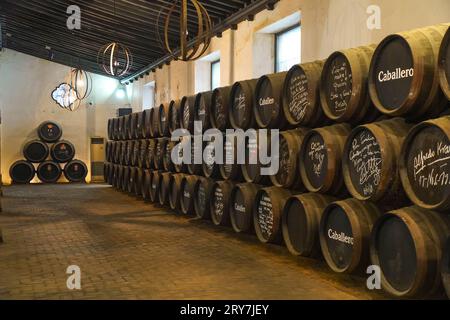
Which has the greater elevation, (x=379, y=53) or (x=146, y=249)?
(x=379, y=53)

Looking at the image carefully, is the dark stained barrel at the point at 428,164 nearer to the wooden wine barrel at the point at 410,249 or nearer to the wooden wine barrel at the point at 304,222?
the wooden wine barrel at the point at 410,249

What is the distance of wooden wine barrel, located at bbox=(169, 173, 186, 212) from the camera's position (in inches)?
298

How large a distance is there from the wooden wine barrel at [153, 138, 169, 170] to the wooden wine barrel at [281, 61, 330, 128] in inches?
148

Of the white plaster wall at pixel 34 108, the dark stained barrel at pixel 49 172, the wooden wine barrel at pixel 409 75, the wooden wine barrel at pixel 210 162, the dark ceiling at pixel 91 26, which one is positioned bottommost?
the dark stained barrel at pixel 49 172

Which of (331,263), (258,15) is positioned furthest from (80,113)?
(331,263)

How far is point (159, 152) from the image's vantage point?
8.55 m

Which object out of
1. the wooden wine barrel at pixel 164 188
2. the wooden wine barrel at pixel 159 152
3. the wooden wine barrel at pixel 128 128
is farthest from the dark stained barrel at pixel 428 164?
the wooden wine barrel at pixel 128 128

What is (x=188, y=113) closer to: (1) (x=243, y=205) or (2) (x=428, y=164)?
(1) (x=243, y=205)

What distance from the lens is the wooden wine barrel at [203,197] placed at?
656 cm

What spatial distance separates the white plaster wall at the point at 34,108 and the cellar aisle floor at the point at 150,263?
26.4 ft

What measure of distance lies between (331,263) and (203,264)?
46.0 inches
